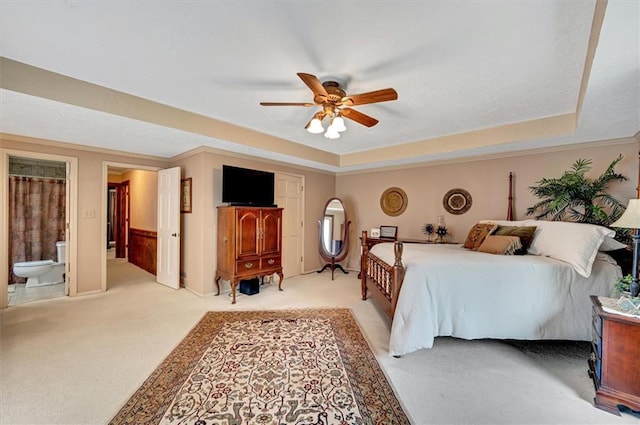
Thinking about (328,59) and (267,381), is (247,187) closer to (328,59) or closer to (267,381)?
(328,59)

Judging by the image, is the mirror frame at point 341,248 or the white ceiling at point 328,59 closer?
the white ceiling at point 328,59

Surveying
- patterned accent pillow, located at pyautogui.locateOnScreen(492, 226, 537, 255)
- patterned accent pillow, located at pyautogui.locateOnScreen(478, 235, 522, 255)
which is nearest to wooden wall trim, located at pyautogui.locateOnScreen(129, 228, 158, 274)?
patterned accent pillow, located at pyautogui.locateOnScreen(478, 235, 522, 255)

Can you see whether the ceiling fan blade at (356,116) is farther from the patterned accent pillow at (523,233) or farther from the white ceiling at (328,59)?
the patterned accent pillow at (523,233)

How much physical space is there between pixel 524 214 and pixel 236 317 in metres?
4.18

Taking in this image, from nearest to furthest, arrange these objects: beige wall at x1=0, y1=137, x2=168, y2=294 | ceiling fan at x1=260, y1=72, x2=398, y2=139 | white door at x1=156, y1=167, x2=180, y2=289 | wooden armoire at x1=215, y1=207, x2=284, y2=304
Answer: ceiling fan at x1=260, y1=72, x2=398, y2=139 → wooden armoire at x1=215, y1=207, x2=284, y2=304 → beige wall at x1=0, y1=137, x2=168, y2=294 → white door at x1=156, y1=167, x2=180, y2=289

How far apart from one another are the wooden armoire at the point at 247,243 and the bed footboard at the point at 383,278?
4.60ft

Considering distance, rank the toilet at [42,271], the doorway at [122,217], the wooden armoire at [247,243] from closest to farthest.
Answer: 1. the wooden armoire at [247,243]
2. the toilet at [42,271]
3. the doorway at [122,217]

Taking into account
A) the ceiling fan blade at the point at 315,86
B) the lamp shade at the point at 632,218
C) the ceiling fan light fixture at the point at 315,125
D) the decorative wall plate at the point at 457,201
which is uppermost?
the ceiling fan blade at the point at 315,86

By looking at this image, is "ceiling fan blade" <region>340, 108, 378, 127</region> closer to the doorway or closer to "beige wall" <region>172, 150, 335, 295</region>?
"beige wall" <region>172, 150, 335, 295</region>

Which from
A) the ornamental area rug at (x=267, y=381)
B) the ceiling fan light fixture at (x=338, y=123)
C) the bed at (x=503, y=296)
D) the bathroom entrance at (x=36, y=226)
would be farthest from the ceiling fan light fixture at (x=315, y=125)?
the bathroom entrance at (x=36, y=226)

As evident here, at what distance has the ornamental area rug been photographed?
5.56ft

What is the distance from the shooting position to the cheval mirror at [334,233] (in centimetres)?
556

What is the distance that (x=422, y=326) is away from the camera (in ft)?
7.66

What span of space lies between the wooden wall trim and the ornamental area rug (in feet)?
10.6
